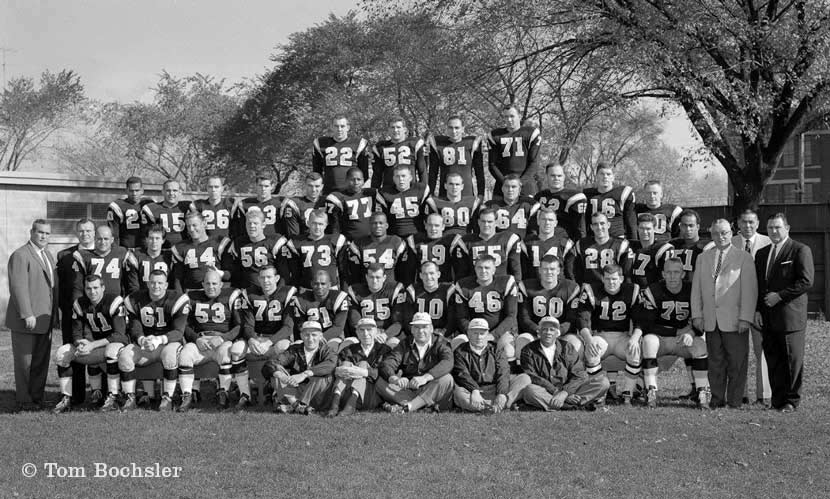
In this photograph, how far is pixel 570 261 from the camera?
34.0ft

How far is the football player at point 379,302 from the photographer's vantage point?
987 cm

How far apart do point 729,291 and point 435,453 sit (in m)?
3.92

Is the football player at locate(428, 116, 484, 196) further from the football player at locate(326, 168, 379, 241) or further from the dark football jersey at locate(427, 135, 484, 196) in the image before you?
the football player at locate(326, 168, 379, 241)

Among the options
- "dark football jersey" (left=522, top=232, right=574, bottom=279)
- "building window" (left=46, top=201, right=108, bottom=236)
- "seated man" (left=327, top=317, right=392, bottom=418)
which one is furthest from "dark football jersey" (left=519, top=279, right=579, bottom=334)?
"building window" (left=46, top=201, right=108, bottom=236)

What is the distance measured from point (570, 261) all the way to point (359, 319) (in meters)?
2.72

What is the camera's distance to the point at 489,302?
31.9 ft

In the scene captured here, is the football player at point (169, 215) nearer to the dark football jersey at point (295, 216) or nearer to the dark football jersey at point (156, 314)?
the dark football jersey at point (156, 314)

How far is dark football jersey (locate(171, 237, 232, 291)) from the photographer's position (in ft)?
34.3

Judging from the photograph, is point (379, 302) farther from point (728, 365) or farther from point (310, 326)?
point (728, 365)

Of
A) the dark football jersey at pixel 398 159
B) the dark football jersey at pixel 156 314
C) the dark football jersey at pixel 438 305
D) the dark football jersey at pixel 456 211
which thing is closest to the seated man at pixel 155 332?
the dark football jersey at pixel 156 314

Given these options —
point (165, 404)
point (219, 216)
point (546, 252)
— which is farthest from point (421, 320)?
point (219, 216)

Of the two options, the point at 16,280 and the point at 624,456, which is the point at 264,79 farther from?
the point at 624,456

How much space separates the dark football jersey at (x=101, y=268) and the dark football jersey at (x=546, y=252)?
497cm

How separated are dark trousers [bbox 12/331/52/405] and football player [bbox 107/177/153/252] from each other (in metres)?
1.74
